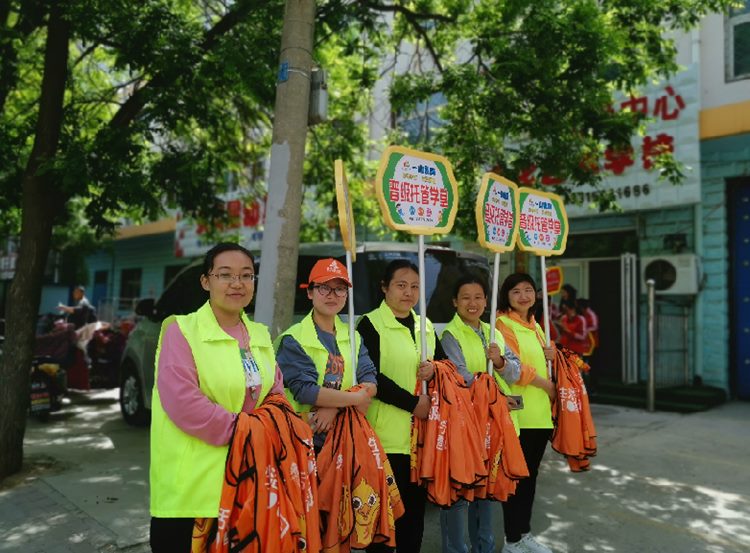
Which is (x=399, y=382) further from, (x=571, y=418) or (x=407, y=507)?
(x=571, y=418)

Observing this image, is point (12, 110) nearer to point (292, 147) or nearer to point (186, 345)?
point (292, 147)

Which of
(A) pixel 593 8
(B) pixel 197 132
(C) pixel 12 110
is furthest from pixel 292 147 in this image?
(C) pixel 12 110

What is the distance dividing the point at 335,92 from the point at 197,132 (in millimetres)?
2144

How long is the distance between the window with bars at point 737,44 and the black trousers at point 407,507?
9.05 meters

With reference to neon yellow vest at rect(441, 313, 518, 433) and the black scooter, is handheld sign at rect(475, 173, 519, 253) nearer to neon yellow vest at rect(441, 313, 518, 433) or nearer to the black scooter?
neon yellow vest at rect(441, 313, 518, 433)

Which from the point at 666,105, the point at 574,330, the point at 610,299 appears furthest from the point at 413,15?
the point at 610,299

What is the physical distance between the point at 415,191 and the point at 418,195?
31mm

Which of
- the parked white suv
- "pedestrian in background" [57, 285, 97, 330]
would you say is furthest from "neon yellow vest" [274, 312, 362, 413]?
"pedestrian in background" [57, 285, 97, 330]

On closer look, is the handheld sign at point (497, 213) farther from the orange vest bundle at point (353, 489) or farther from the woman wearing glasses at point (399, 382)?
the orange vest bundle at point (353, 489)

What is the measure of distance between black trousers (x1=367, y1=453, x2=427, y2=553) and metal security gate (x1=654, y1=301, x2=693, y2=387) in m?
8.02

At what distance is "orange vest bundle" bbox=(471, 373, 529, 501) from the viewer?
321 centimetres

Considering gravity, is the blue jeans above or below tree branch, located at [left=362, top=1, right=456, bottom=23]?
below

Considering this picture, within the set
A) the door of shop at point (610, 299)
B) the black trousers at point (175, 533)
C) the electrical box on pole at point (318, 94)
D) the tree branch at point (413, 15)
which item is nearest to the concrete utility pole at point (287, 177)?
the electrical box on pole at point (318, 94)

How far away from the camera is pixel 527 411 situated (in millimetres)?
3637
